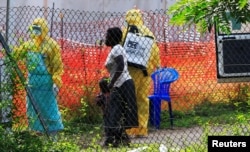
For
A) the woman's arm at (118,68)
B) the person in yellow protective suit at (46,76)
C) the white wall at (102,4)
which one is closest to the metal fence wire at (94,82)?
the person in yellow protective suit at (46,76)

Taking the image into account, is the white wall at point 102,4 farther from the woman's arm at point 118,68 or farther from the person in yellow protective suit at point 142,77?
the woman's arm at point 118,68

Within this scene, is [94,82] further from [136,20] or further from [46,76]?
[46,76]

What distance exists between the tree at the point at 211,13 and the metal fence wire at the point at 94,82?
2.98 meters

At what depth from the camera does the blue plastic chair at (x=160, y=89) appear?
849cm

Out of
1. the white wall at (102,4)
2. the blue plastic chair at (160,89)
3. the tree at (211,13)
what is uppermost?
the white wall at (102,4)

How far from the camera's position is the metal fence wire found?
18.3 feet

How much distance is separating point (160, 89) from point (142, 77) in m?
0.77

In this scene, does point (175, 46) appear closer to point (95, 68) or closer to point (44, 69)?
point (95, 68)

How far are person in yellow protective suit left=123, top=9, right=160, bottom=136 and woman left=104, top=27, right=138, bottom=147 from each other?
0.43 m

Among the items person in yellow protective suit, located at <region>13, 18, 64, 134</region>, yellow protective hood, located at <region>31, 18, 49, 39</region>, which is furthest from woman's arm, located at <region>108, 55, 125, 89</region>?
yellow protective hood, located at <region>31, 18, 49, 39</region>

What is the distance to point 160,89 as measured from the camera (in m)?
8.68

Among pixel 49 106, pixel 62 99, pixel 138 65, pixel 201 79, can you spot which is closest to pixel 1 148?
pixel 49 106

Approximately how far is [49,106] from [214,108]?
8.10ft

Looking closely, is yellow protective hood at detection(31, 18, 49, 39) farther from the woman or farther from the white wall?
the white wall
